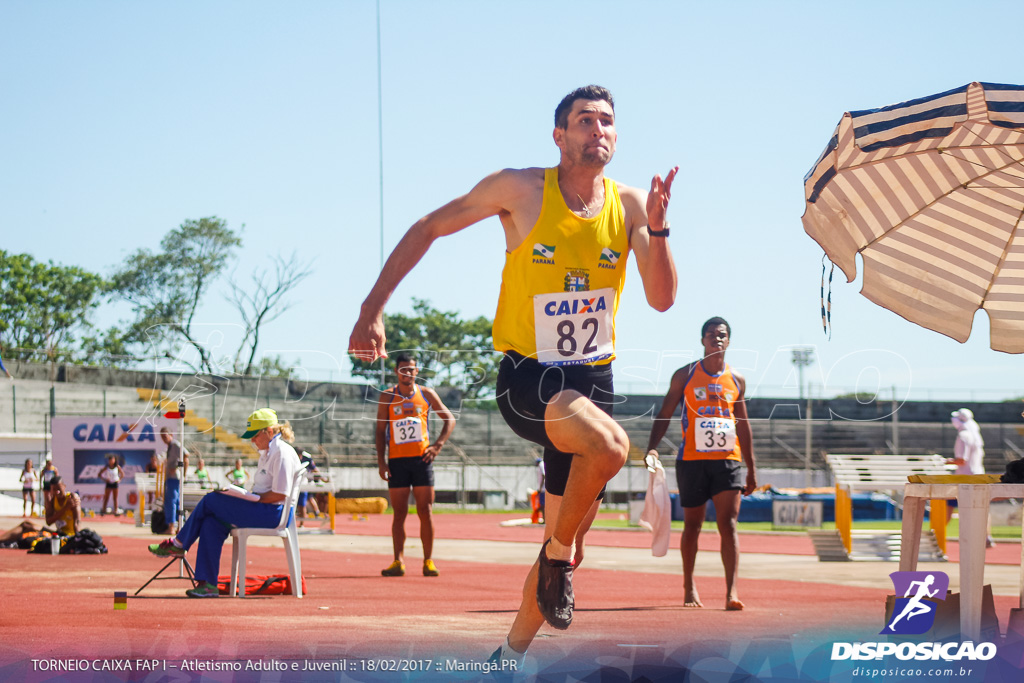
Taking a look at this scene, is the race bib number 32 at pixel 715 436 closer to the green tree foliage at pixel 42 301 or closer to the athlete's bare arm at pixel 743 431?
the athlete's bare arm at pixel 743 431

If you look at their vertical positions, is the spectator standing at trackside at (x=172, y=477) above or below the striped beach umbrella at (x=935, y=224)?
below

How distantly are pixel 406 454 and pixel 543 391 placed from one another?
727 centimetres

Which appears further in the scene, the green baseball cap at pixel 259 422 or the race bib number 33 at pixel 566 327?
the green baseball cap at pixel 259 422

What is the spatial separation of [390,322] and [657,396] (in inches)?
1014

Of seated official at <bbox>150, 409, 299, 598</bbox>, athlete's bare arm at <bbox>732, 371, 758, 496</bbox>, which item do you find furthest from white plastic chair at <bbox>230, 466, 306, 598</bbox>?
athlete's bare arm at <bbox>732, 371, 758, 496</bbox>

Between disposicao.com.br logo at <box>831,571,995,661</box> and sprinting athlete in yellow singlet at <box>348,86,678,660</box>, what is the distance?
4.12ft

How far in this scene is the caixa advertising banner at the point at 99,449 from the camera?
30.0 m

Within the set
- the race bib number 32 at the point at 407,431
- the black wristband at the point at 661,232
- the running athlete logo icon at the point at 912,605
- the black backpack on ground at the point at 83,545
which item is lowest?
the black backpack on ground at the point at 83,545

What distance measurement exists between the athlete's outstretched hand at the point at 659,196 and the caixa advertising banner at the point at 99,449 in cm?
2718

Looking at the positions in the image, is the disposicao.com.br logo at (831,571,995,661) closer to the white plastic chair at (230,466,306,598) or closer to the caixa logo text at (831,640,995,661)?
the caixa logo text at (831,640,995,661)

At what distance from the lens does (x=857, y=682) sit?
13.1 feet

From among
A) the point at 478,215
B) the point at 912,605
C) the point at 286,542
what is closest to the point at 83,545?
the point at 286,542

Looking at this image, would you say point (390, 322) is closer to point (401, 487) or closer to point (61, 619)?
point (401, 487)

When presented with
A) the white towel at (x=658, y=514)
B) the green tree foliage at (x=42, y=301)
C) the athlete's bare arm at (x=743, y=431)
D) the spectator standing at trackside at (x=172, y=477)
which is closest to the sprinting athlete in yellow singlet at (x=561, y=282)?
the white towel at (x=658, y=514)
